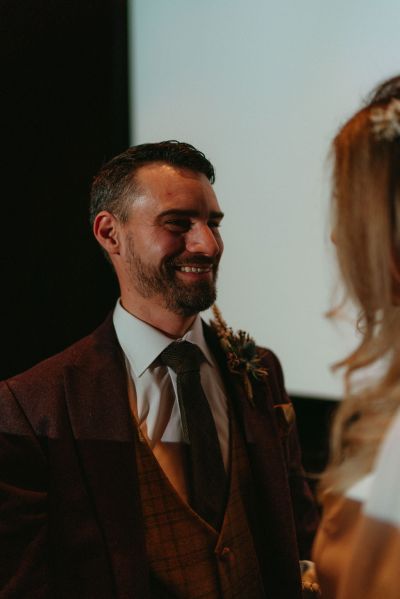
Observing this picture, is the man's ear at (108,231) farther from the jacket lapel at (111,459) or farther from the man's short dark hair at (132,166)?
the jacket lapel at (111,459)

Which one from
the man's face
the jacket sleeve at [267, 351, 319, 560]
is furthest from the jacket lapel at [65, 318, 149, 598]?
the jacket sleeve at [267, 351, 319, 560]

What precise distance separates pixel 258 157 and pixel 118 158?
0.88m

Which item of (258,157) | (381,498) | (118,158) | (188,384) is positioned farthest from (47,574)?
(258,157)

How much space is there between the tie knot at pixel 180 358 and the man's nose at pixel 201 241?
218mm

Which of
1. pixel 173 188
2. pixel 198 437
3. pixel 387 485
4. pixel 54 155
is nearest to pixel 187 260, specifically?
pixel 173 188

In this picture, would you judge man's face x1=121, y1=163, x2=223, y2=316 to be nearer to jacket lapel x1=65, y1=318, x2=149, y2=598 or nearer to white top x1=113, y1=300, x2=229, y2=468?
white top x1=113, y1=300, x2=229, y2=468

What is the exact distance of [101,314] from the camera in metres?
2.49

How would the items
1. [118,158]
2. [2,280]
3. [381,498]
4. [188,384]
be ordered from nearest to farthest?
[381,498] < [188,384] < [118,158] < [2,280]

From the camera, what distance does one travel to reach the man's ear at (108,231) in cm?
146

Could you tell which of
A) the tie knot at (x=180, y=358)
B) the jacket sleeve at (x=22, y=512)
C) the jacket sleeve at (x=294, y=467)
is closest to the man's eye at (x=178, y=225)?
the tie knot at (x=180, y=358)

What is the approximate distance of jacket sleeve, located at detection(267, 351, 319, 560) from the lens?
1493 millimetres

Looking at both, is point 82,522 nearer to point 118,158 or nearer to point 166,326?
point 166,326

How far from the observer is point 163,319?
138cm

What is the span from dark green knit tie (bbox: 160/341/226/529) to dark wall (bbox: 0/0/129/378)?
1030mm
